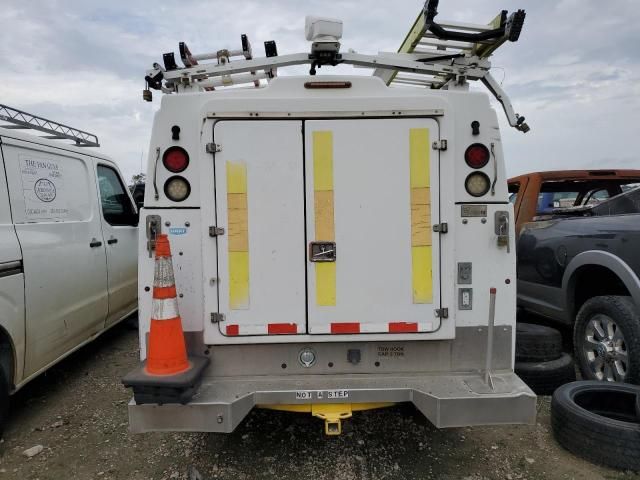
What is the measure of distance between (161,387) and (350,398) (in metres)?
1.04

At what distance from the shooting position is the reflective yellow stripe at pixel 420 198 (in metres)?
2.92

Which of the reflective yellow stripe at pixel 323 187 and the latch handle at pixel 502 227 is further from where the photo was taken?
the latch handle at pixel 502 227

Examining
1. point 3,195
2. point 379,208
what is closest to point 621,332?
point 379,208

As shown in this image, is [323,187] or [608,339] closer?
[323,187]

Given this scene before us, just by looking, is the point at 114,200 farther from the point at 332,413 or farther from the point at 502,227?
the point at 502,227

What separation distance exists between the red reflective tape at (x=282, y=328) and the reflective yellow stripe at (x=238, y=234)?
20 centimetres

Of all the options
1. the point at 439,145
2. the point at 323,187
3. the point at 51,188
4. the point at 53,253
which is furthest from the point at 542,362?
the point at 51,188

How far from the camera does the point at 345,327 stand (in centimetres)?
295

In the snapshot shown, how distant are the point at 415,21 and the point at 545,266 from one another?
9.67ft

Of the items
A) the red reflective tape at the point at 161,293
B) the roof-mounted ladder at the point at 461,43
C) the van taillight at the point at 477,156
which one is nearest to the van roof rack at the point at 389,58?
the roof-mounted ladder at the point at 461,43

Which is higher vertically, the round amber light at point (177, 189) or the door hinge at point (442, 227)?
the round amber light at point (177, 189)

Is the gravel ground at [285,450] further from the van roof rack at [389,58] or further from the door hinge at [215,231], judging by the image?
the van roof rack at [389,58]

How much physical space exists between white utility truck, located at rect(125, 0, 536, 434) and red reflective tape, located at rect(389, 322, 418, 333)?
1cm

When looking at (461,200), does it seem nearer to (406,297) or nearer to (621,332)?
(406,297)
